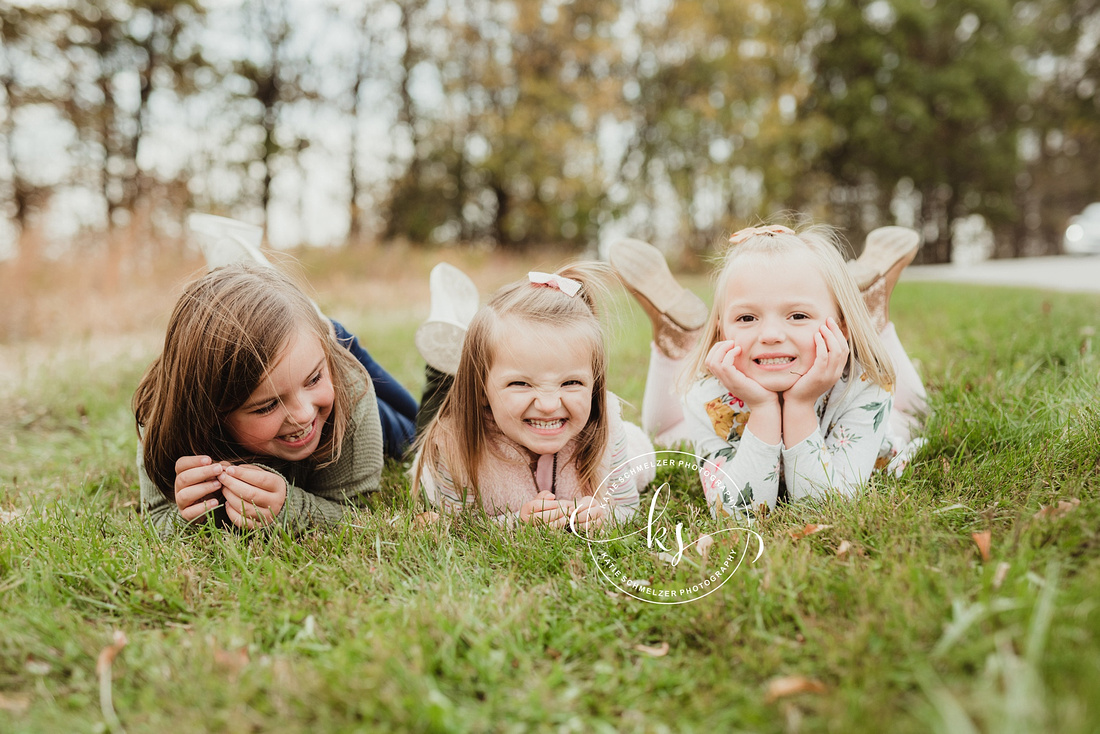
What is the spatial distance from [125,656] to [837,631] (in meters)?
1.61

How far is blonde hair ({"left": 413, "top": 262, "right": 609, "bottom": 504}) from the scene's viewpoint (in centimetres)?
236

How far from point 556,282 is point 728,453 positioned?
88 cm

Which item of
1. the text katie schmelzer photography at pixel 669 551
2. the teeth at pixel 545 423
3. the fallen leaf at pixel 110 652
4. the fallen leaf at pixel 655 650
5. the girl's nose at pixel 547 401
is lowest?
the fallen leaf at pixel 110 652

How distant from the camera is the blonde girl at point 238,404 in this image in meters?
2.20

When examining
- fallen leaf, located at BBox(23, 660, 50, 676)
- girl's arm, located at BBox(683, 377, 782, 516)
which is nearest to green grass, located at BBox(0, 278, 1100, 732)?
fallen leaf, located at BBox(23, 660, 50, 676)

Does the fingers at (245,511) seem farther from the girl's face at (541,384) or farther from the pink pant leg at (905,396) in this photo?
the pink pant leg at (905,396)

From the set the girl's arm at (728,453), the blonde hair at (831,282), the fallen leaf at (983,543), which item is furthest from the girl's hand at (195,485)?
the fallen leaf at (983,543)

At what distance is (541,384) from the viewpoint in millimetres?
2299

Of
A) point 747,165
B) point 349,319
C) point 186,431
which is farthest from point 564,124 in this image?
point 186,431

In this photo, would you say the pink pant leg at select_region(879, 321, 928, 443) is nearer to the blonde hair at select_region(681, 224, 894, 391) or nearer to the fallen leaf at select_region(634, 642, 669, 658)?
the blonde hair at select_region(681, 224, 894, 391)

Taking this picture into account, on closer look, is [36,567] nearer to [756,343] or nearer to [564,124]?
[756,343]

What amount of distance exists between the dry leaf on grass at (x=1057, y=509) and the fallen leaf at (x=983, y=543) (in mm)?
124

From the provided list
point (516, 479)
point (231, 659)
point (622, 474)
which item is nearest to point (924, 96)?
point (622, 474)

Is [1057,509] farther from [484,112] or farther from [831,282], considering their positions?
[484,112]
